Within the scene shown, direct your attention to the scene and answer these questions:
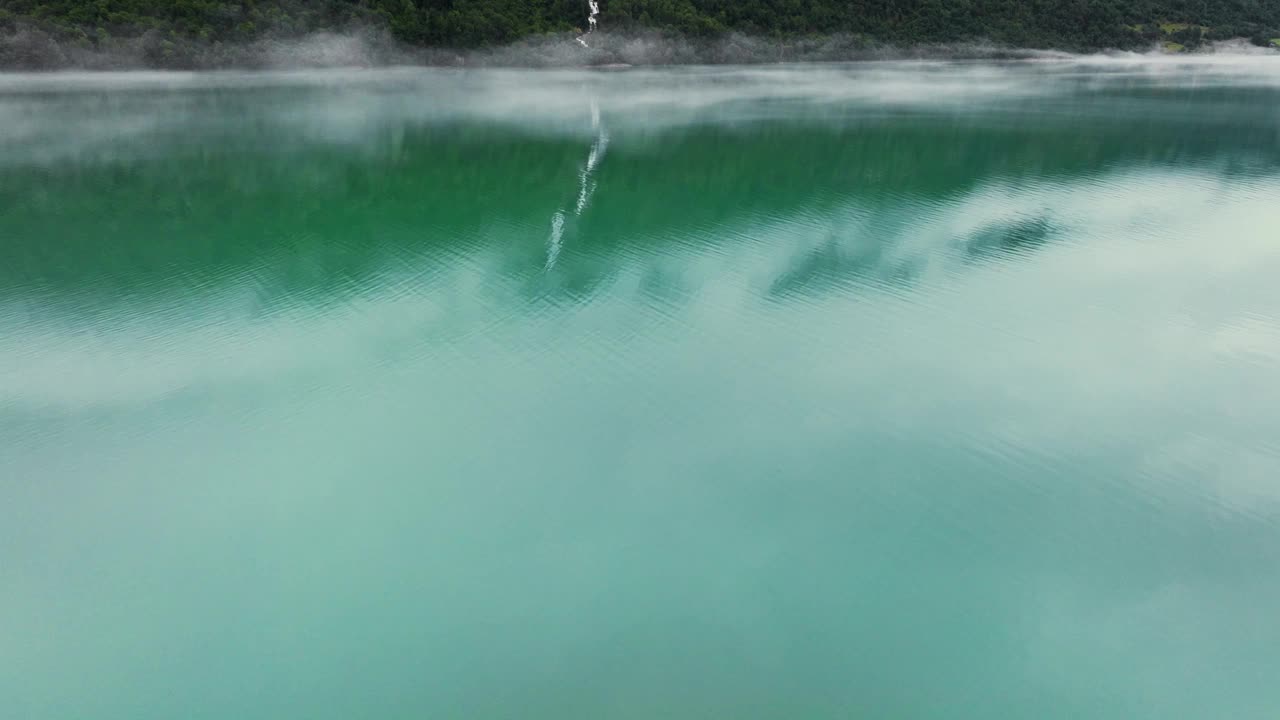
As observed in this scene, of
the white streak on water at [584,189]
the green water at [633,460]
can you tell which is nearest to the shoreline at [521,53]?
the white streak on water at [584,189]

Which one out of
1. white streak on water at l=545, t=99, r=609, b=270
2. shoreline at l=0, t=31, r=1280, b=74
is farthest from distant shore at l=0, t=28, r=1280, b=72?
white streak on water at l=545, t=99, r=609, b=270

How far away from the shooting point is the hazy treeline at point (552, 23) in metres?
34.4

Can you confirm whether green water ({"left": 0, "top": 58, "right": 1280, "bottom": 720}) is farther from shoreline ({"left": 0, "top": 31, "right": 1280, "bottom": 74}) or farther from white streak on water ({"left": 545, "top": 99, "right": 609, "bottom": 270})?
shoreline ({"left": 0, "top": 31, "right": 1280, "bottom": 74})

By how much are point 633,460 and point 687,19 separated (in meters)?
43.8

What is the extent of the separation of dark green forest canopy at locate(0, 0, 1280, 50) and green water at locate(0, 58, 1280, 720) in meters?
27.8

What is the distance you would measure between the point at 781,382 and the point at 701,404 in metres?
0.76

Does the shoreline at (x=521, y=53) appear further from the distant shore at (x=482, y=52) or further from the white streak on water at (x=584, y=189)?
the white streak on water at (x=584, y=189)

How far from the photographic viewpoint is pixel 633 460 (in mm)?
5609

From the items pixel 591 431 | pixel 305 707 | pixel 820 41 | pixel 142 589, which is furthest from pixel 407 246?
pixel 820 41

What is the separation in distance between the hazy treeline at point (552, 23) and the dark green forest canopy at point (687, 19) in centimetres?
6

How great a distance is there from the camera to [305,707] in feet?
12.2

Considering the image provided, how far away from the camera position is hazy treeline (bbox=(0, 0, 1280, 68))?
1356 inches

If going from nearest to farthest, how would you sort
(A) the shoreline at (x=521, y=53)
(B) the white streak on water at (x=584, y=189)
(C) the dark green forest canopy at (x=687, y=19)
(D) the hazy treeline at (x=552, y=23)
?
(B) the white streak on water at (x=584, y=189) < (D) the hazy treeline at (x=552, y=23) < (A) the shoreline at (x=521, y=53) < (C) the dark green forest canopy at (x=687, y=19)

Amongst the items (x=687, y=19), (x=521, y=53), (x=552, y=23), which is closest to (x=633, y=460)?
(x=521, y=53)
